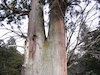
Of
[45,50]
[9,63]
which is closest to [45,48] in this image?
[45,50]

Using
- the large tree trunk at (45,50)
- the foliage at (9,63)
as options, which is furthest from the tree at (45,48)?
the foliage at (9,63)

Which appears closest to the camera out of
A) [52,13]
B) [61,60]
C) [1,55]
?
[61,60]

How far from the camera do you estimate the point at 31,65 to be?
1.76 meters

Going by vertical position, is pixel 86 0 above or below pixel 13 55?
above

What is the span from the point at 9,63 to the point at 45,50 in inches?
426

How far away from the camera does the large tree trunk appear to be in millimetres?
1747

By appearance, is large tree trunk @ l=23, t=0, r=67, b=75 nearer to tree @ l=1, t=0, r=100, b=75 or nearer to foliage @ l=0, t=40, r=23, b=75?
tree @ l=1, t=0, r=100, b=75

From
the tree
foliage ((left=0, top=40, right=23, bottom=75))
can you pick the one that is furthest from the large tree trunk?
foliage ((left=0, top=40, right=23, bottom=75))

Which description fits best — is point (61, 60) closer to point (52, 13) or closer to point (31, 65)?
point (31, 65)

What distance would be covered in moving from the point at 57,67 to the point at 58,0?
132 centimetres

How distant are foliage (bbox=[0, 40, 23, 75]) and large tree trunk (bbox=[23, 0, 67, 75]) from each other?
Answer: 9.52 m

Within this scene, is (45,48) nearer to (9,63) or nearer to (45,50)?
(45,50)

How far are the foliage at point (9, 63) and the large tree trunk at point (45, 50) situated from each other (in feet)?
31.2

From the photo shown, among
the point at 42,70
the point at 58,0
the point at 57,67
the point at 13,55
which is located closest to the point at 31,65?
the point at 42,70
